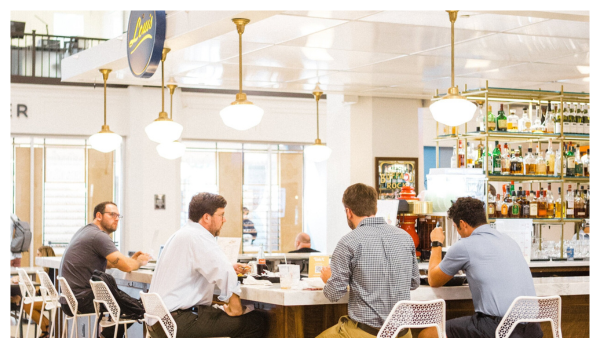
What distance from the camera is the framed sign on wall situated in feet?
30.2

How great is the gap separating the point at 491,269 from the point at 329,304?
924 mm

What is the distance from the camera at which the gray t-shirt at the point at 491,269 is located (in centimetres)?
391

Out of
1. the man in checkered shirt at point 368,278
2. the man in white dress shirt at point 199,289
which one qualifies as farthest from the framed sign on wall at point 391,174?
the man in checkered shirt at point 368,278

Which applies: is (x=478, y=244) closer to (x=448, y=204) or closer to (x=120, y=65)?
(x=448, y=204)

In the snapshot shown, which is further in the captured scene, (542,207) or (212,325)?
(542,207)

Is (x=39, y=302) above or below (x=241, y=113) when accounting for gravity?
below

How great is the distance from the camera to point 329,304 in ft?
13.2

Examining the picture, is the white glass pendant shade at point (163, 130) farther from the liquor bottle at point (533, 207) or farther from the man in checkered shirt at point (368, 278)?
the liquor bottle at point (533, 207)

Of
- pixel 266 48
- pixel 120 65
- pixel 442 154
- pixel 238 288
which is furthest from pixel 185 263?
pixel 442 154

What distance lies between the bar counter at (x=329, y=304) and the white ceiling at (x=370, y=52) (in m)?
1.72

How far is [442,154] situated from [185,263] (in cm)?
1130

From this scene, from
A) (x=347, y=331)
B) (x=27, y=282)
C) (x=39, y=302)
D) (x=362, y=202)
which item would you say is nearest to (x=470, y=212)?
(x=362, y=202)

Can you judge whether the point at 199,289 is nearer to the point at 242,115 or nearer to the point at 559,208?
the point at 242,115

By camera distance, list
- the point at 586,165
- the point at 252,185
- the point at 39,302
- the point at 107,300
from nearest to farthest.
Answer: the point at 107,300 < the point at 586,165 < the point at 39,302 < the point at 252,185
